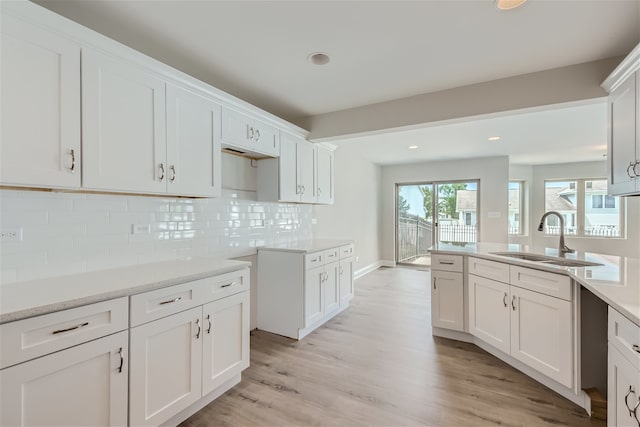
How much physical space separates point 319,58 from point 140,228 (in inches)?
73.4

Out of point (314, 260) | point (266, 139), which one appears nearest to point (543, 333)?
point (314, 260)

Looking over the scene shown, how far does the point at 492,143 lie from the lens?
Answer: 16.1 ft

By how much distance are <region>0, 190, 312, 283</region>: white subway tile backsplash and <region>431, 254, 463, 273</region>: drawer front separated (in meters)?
1.99

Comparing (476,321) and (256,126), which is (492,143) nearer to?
(476,321)

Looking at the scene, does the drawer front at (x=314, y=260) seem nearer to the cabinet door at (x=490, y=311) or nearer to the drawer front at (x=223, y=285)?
the drawer front at (x=223, y=285)

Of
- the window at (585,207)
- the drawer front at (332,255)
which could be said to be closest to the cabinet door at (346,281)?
the drawer front at (332,255)

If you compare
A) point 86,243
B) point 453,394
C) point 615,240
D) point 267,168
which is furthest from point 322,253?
point 615,240

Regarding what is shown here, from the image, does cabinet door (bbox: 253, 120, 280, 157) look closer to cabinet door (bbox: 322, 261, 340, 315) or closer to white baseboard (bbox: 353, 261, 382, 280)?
cabinet door (bbox: 322, 261, 340, 315)

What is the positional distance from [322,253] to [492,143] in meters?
3.75

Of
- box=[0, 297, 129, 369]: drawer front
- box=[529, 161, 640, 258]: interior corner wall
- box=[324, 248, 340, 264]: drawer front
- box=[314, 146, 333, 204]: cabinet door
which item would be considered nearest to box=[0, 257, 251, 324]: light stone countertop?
box=[0, 297, 129, 369]: drawer front

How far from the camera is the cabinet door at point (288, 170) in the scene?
3.16m

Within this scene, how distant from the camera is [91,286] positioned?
145 centimetres

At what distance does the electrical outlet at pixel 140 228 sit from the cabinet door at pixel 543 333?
115 inches

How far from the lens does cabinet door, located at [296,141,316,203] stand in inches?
137
